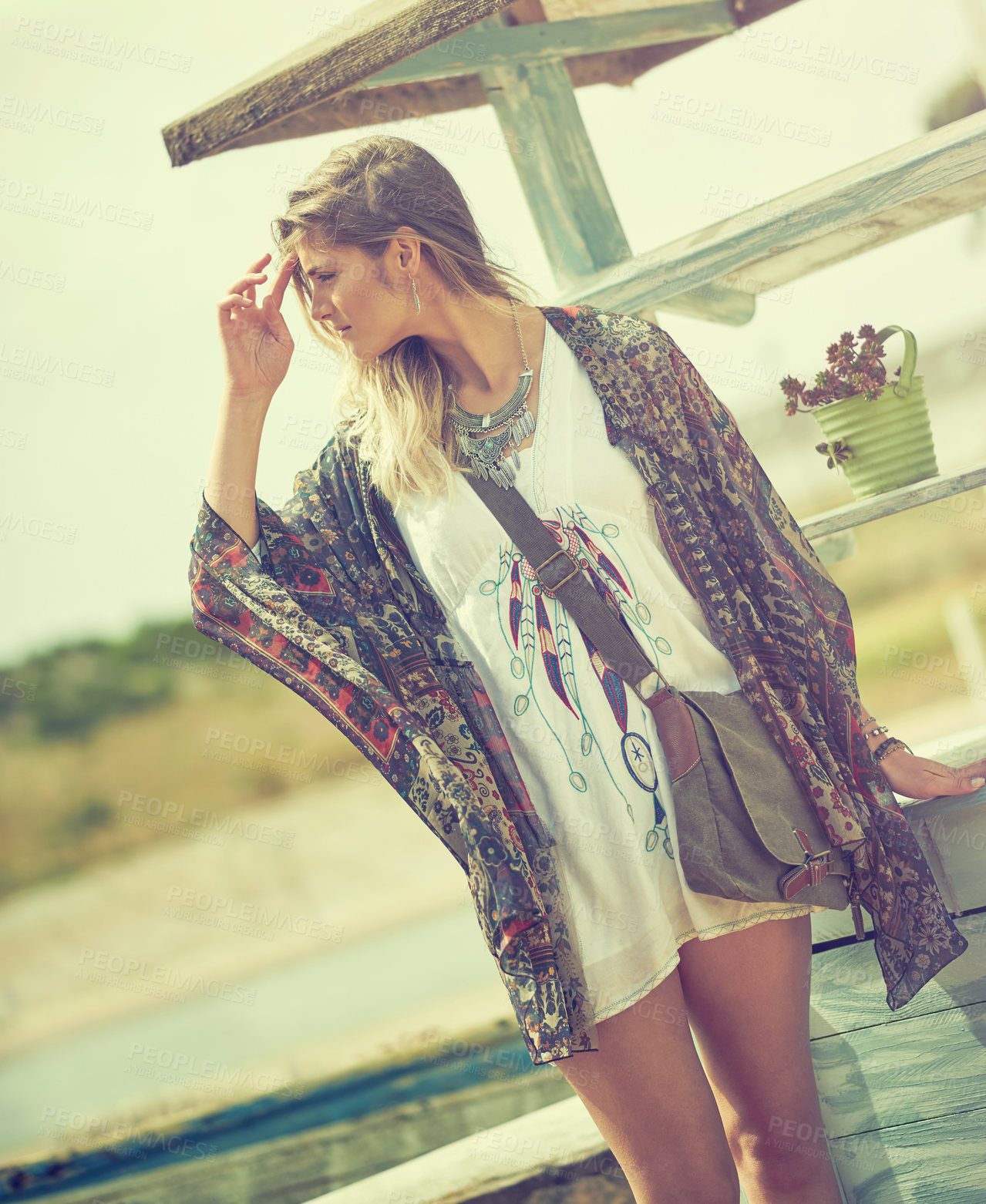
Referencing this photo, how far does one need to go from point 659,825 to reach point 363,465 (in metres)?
0.81

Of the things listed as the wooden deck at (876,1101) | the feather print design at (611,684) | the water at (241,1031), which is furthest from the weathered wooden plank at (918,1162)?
the water at (241,1031)

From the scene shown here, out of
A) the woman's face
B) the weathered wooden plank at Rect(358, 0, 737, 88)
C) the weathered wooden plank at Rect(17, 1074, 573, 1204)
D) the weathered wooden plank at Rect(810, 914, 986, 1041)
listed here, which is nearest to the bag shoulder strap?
the woman's face

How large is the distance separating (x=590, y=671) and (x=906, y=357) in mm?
1130

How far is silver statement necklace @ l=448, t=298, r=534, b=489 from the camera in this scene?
163 centimetres

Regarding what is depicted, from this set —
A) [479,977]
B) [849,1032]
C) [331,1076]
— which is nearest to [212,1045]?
[479,977]

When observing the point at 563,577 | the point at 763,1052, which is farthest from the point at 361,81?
the point at 763,1052

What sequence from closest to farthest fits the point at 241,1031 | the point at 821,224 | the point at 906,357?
the point at 821,224
the point at 906,357
the point at 241,1031

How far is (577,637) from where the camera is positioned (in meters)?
1.55

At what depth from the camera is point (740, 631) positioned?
1.59 metres

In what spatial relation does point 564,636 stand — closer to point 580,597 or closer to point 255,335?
point 580,597

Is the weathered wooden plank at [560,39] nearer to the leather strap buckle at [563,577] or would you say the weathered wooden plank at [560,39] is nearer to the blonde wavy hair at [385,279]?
the blonde wavy hair at [385,279]

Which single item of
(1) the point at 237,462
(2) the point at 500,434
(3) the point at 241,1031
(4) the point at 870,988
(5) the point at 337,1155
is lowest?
(3) the point at 241,1031

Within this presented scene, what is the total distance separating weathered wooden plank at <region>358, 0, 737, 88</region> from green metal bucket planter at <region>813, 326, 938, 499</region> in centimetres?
111

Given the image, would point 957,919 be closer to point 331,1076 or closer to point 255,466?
point 255,466
